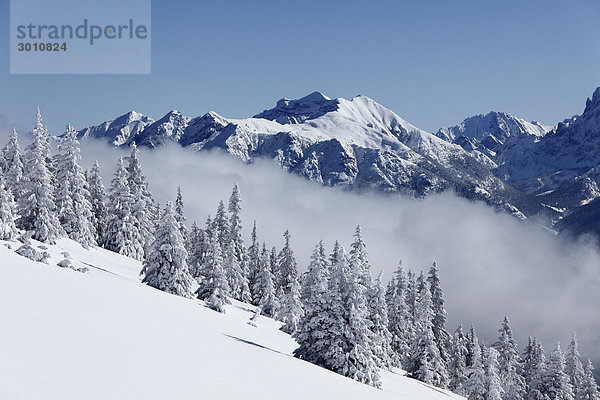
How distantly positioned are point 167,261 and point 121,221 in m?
22.0

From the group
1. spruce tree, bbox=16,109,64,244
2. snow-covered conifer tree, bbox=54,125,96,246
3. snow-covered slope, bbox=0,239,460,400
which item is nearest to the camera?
snow-covered slope, bbox=0,239,460,400

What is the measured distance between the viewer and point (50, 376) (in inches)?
369

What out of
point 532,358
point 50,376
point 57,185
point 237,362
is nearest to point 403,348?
point 532,358

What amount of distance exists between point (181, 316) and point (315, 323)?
679 cm

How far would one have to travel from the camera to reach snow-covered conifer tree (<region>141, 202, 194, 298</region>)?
34.9m

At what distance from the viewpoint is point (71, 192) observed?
4862 centimetres

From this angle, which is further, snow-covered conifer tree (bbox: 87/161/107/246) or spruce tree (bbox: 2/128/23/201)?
snow-covered conifer tree (bbox: 87/161/107/246)

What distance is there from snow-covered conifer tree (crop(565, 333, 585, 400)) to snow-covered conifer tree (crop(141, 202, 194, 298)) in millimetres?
56870

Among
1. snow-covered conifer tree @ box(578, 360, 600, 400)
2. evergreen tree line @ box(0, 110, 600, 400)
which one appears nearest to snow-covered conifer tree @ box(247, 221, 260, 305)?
evergreen tree line @ box(0, 110, 600, 400)

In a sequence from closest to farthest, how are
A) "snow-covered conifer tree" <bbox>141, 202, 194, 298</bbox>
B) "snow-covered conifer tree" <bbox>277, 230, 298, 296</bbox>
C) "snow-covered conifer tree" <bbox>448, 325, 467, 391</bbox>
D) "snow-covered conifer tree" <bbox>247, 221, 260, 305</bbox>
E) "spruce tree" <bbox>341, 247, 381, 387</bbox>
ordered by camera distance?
1. "spruce tree" <bbox>341, 247, 381, 387</bbox>
2. "snow-covered conifer tree" <bbox>141, 202, 194, 298</bbox>
3. "snow-covered conifer tree" <bbox>448, 325, 467, 391</bbox>
4. "snow-covered conifer tree" <bbox>247, 221, 260, 305</bbox>
5. "snow-covered conifer tree" <bbox>277, 230, 298, 296</bbox>

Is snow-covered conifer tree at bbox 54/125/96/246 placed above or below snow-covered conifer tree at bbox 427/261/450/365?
above

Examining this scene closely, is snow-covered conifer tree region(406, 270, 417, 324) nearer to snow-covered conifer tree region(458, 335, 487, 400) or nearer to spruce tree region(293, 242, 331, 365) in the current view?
snow-covered conifer tree region(458, 335, 487, 400)

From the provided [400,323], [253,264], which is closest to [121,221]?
[253,264]

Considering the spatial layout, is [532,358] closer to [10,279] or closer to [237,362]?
[237,362]
